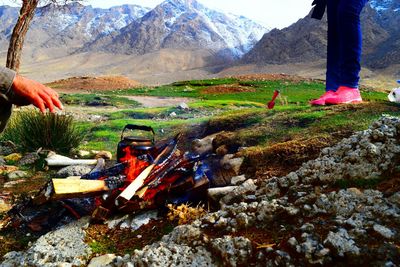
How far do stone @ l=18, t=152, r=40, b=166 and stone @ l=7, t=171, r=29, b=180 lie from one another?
0.54 meters

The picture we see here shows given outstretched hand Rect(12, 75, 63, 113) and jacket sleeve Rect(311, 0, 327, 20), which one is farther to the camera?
jacket sleeve Rect(311, 0, 327, 20)

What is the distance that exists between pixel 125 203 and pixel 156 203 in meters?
0.25

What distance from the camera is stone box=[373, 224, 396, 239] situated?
214 cm

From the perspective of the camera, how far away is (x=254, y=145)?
4152 mm

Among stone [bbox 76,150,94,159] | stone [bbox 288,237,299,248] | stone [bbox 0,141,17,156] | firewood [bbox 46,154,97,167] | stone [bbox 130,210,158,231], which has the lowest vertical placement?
stone [bbox 0,141,17,156]

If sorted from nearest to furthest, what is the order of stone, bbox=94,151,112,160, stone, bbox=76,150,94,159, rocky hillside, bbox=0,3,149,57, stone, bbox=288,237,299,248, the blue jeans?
stone, bbox=288,237,299,248
the blue jeans
stone, bbox=94,151,112,160
stone, bbox=76,150,94,159
rocky hillside, bbox=0,3,149,57

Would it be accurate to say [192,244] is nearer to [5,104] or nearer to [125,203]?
[125,203]

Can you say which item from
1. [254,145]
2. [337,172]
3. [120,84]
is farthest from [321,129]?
[120,84]

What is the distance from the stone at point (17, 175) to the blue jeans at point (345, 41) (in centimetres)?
372

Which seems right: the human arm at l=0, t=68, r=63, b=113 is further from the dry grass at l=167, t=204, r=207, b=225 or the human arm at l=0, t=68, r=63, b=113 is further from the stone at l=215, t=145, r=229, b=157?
the stone at l=215, t=145, r=229, b=157

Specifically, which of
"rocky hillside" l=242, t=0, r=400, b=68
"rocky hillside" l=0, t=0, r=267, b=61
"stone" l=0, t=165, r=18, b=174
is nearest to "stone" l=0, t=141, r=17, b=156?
"stone" l=0, t=165, r=18, b=174

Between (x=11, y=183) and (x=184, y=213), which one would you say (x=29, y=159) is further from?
(x=184, y=213)

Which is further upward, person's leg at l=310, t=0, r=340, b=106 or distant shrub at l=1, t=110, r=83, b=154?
person's leg at l=310, t=0, r=340, b=106

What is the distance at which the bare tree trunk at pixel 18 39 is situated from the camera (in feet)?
32.9
